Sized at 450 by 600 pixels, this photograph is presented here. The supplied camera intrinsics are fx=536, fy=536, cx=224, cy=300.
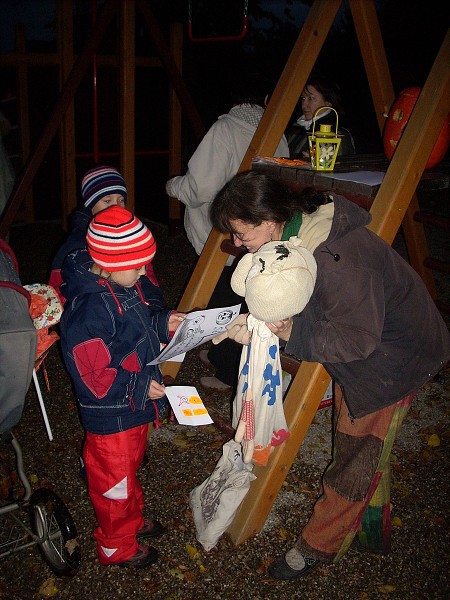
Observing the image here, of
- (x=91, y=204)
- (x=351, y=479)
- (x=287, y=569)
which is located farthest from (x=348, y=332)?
(x=91, y=204)

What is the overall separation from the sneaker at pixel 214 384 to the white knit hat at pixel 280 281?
2476 millimetres

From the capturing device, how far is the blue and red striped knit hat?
3.21 m

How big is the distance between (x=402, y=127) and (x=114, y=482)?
8.22 feet

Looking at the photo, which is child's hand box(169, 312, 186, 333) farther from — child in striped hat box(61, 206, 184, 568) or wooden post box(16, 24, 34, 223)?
wooden post box(16, 24, 34, 223)

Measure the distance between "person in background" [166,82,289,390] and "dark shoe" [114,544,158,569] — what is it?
1517 mm

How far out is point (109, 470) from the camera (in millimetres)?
2445

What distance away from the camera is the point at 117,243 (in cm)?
223

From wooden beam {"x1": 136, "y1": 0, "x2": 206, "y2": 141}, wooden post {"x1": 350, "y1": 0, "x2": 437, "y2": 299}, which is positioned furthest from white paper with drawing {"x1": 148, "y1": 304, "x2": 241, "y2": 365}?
wooden beam {"x1": 136, "y1": 0, "x2": 206, "y2": 141}

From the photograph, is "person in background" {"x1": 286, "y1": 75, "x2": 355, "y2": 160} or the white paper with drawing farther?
"person in background" {"x1": 286, "y1": 75, "x2": 355, "y2": 160}

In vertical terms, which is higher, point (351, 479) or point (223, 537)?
point (351, 479)

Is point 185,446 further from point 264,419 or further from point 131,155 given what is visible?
point 131,155

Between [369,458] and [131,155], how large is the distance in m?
5.14

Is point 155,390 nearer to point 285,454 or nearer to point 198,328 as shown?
point 198,328

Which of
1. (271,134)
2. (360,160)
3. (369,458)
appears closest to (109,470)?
(369,458)
